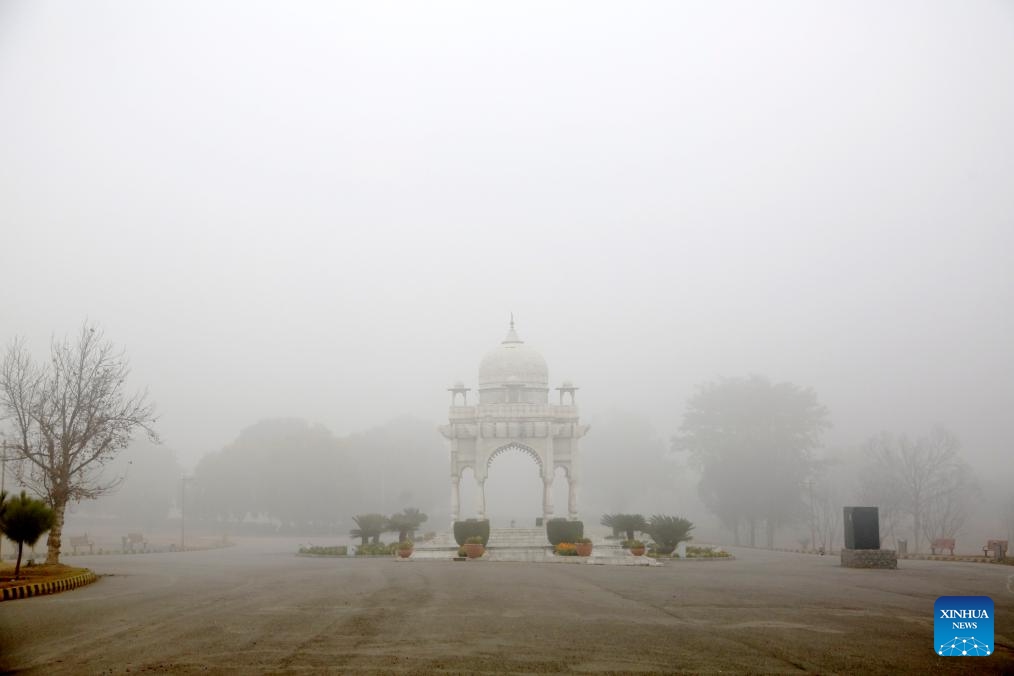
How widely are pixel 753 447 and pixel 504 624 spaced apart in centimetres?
6016

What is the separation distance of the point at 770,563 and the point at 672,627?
65.7ft

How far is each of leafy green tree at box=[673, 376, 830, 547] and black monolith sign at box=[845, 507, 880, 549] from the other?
35057mm

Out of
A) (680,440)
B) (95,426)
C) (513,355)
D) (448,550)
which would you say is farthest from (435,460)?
(95,426)

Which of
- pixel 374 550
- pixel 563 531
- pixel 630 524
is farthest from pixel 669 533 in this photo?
pixel 374 550

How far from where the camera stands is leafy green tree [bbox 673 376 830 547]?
233 ft

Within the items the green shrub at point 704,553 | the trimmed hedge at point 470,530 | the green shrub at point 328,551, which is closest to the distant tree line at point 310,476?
the green shrub at point 328,551

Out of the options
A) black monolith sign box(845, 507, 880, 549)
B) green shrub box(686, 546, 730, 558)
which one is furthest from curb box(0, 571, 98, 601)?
black monolith sign box(845, 507, 880, 549)

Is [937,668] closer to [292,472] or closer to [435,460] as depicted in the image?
[292,472]

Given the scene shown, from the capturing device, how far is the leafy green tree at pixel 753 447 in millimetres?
71000

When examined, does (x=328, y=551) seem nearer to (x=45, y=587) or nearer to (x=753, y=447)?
(x=45, y=587)

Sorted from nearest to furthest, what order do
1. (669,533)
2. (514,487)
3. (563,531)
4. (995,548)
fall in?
(995,548)
(669,533)
(563,531)
(514,487)

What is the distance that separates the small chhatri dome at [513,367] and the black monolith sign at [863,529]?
100ft

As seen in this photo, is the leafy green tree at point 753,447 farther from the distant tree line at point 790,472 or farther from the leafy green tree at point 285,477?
the leafy green tree at point 285,477

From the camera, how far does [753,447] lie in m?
74.4
